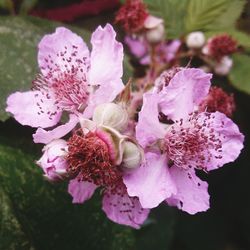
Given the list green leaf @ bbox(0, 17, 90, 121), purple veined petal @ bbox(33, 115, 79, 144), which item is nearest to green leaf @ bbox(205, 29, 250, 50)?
green leaf @ bbox(0, 17, 90, 121)

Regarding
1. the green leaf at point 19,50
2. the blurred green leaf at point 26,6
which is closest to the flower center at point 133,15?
the green leaf at point 19,50

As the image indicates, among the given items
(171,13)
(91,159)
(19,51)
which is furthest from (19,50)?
(91,159)

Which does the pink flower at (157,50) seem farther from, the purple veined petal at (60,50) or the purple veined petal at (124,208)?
the purple veined petal at (124,208)

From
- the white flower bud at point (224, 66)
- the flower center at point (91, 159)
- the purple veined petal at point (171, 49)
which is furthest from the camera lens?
the purple veined petal at point (171, 49)

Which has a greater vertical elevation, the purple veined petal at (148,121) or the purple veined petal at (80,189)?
the purple veined petal at (148,121)

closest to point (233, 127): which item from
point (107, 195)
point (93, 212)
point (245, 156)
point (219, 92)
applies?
point (219, 92)

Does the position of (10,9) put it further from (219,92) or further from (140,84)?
(219,92)

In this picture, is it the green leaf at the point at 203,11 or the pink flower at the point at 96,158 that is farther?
the green leaf at the point at 203,11

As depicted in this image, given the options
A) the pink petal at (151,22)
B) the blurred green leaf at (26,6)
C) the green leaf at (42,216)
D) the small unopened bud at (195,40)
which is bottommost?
the green leaf at (42,216)

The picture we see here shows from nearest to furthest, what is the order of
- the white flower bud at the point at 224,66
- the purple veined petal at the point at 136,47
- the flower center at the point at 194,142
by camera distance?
the flower center at the point at 194,142 < the white flower bud at the point at 224,66 < the purple veined petal at the point at 136,47
